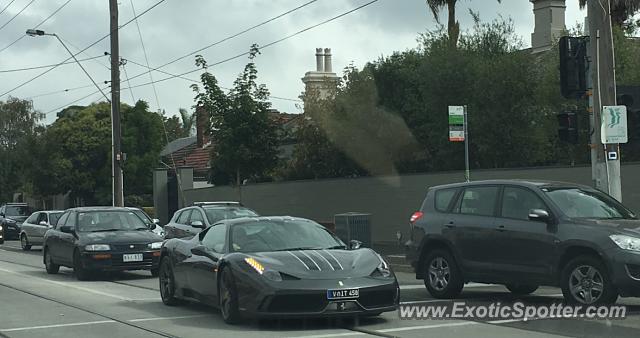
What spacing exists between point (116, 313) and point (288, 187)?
18.4m

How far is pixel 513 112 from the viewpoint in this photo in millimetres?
22625

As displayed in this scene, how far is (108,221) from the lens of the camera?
18.5 m

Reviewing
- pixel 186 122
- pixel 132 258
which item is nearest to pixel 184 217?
pixel 132 258

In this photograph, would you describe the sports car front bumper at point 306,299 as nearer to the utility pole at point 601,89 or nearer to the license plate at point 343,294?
the license plate at point 343,294

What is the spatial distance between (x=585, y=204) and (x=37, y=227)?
2227 cm

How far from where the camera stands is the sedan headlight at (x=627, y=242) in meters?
10.1

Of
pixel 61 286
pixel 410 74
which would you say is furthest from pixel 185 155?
pixel 61 286

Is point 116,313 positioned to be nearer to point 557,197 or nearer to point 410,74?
point 557,197

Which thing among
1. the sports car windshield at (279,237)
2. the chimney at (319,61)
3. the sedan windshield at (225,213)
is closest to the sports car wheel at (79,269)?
the sedan windshield at (225,213)

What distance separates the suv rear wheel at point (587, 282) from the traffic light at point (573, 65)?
5.27 metres

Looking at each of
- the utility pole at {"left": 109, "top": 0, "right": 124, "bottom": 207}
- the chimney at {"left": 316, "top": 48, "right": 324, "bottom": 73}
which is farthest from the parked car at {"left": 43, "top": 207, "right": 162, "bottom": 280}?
the chimney at {"left": 316, "top": 48, "right": 324, "bottom": 73}

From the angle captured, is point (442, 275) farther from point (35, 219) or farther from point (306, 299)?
point (35, 219)

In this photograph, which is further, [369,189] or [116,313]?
[369,189]

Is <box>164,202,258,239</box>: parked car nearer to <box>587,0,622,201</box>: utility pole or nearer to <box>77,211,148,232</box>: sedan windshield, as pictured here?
<box>77,211,148,232</box>: sedan windshield
